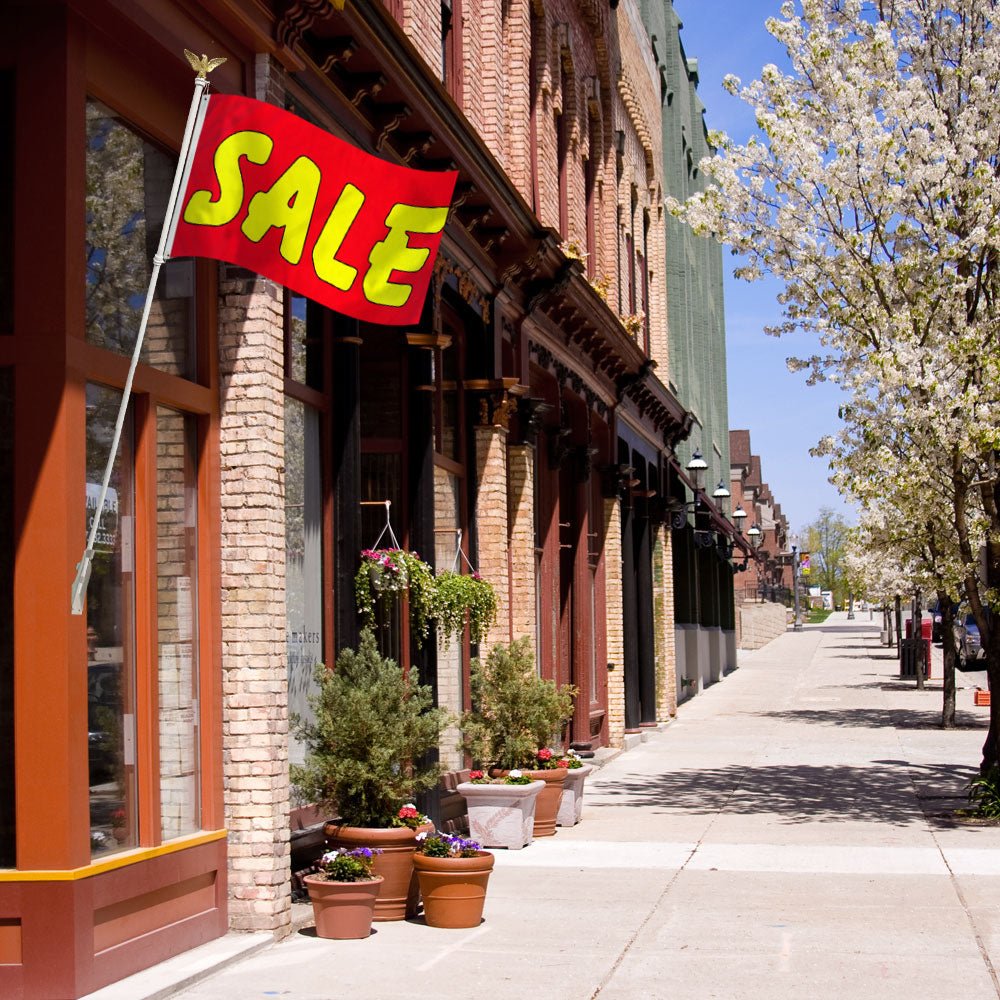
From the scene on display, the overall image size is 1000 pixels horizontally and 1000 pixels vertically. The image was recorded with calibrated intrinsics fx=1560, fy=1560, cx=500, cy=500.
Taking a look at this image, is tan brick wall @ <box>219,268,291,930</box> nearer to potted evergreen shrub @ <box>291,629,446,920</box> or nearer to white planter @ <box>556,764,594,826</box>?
potted evergreen shrub @ <box>291,629,446,920</box>

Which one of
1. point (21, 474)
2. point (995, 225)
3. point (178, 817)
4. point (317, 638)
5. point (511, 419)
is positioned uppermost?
point (995, 225)

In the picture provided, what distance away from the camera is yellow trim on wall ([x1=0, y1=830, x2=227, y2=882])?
23.2ft

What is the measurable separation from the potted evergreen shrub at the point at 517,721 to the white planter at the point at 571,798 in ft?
1.25

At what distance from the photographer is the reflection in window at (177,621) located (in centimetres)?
843

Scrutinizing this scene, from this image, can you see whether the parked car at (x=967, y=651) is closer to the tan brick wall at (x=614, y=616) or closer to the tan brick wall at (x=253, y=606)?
the tan brick wall at (x=614, y=616)

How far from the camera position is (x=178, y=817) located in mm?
8484

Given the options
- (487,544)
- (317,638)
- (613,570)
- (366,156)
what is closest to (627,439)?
(613,570)

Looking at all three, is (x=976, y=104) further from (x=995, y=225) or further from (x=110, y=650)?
(x=110, y=650)

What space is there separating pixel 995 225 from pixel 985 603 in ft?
12.6

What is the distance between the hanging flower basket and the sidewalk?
7.55 feet

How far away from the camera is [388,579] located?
38.3ft

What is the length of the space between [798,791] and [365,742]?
951cm

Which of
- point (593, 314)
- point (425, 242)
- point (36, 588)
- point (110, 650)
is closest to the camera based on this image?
point (36, 588)

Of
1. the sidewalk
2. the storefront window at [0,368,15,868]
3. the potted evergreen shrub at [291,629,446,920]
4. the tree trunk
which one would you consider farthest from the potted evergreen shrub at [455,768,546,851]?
the tree trunk
